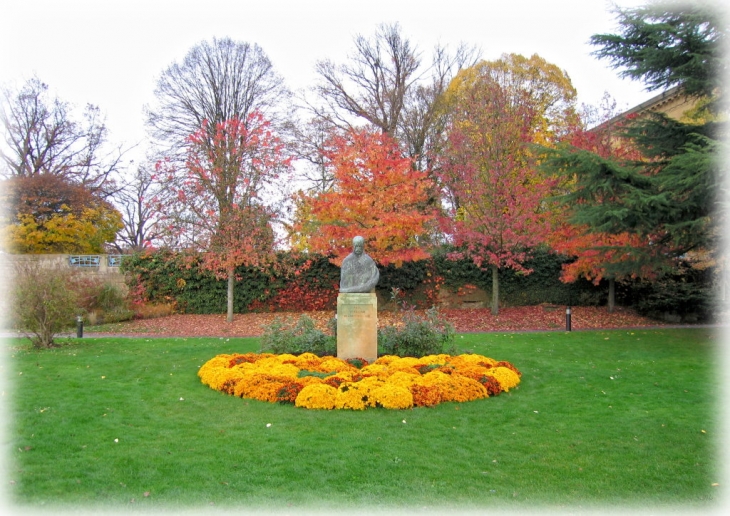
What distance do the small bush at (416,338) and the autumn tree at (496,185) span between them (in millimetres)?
8548

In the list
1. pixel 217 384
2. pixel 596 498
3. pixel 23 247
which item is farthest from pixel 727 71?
pixel 23 247

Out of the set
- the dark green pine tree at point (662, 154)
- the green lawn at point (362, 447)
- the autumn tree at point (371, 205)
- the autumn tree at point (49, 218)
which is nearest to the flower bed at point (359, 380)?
the green lawn at point (362, 447)

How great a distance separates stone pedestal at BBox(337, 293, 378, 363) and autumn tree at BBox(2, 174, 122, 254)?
24161 millimetres

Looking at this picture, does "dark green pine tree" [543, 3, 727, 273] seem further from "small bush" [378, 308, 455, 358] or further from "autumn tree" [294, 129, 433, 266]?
"autumn tree" [294, 129, 433, 266]

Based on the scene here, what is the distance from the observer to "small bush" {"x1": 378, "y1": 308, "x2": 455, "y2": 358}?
11578 mm

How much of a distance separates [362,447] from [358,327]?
4.72 m

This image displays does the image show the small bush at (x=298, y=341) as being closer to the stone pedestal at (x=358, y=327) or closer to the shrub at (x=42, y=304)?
the stone pedestal at (x=358, y=327)

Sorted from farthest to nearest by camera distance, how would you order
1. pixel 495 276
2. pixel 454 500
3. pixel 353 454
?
pixel 495 276, pixel 353 454, pixel 454 500

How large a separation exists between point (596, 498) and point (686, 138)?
40.8ft

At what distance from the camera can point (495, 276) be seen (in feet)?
70.0

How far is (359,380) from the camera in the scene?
855cm

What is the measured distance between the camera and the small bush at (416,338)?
1158 centimetres

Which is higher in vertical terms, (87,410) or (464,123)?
(464,123)

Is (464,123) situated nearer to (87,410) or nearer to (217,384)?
(217,384)
